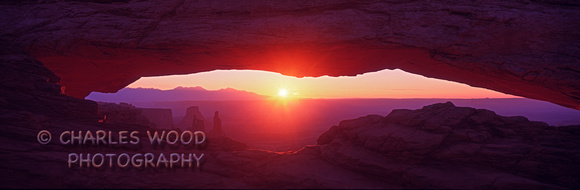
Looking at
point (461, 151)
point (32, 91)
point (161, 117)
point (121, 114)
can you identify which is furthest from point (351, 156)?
point (161, 117)

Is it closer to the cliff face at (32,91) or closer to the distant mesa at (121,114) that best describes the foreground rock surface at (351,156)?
the cliff face at (32,91)

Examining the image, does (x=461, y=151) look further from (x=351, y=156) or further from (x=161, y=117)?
(x=161, y=117)

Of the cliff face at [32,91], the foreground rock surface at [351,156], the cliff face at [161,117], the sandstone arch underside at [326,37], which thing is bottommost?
the cliff face at [161,117]

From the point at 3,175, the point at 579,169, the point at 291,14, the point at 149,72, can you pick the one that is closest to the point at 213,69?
the point at 149,72

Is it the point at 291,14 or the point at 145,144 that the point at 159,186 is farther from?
the point at 291,14

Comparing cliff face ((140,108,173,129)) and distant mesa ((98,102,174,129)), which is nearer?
distant mesa ((98,102,174,129))

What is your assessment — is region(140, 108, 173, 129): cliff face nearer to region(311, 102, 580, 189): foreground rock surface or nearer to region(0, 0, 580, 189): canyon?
region(0, 0, 580, 189): canyon

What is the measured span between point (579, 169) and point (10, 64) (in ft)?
78.7

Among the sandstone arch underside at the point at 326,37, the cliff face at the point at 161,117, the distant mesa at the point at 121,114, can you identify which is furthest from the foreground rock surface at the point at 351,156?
the cliff face at the point at 161,117

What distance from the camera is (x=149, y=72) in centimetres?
1895

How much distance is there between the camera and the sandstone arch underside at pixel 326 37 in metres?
→ 12.0

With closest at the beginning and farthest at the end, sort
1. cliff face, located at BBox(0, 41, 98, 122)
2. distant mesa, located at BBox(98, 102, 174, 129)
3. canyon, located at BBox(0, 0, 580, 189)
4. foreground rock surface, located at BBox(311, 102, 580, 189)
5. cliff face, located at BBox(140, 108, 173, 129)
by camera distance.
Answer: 1. foreground rock surface, located at BBox(311, 102, 580, 189)
2. canyon, located at BBox(0, 0, 580, 189)
3. cliff face, located at BBox(0, 41, 98, 122)
4. distant mesa, located at BBox(98, 102, 174, 129)
5. cliff face, located at BBox(140, 108, 173, 129)

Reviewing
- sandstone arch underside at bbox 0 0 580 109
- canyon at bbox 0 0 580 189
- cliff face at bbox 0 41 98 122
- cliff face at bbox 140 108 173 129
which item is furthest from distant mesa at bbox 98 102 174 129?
cliff face at bbox 140 108 173 129

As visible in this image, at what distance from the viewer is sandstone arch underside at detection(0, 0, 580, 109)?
39.4 feet
